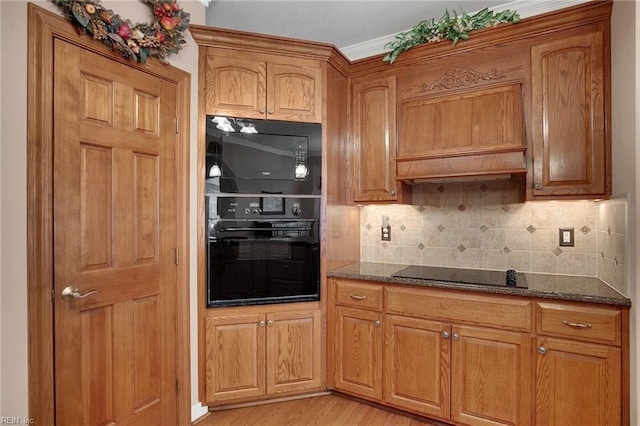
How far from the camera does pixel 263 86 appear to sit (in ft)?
7.50

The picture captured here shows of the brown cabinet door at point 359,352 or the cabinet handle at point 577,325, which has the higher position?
the cabinet handle at point 577,325

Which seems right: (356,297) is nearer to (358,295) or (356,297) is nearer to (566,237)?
(358,295)

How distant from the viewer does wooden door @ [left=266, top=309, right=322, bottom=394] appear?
7.54ft

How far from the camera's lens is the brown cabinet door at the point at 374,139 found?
8.13 feet

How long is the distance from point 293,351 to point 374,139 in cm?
165

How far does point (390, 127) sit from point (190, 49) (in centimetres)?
145

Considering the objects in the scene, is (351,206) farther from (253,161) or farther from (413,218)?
(253,161)

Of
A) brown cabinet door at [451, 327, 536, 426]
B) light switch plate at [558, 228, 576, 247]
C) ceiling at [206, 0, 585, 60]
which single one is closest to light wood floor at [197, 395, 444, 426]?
brown cabinet door at [451, 327, 536, 426]

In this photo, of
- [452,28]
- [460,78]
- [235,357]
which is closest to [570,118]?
[460,78]

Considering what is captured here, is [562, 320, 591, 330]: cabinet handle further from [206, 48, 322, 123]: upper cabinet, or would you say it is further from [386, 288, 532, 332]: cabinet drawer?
[206, 48, 322, 123]: upper cabinet

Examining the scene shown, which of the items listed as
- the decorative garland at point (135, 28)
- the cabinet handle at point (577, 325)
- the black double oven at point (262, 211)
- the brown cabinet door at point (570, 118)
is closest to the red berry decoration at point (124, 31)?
the decorative garland at point (135, 28)

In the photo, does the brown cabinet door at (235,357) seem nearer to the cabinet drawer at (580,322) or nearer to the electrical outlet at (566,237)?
the cabinet drawer at (580,322)

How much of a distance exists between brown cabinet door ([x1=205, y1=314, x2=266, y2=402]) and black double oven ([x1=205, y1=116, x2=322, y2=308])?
14cm

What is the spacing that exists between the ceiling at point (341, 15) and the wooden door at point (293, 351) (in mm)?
2221
